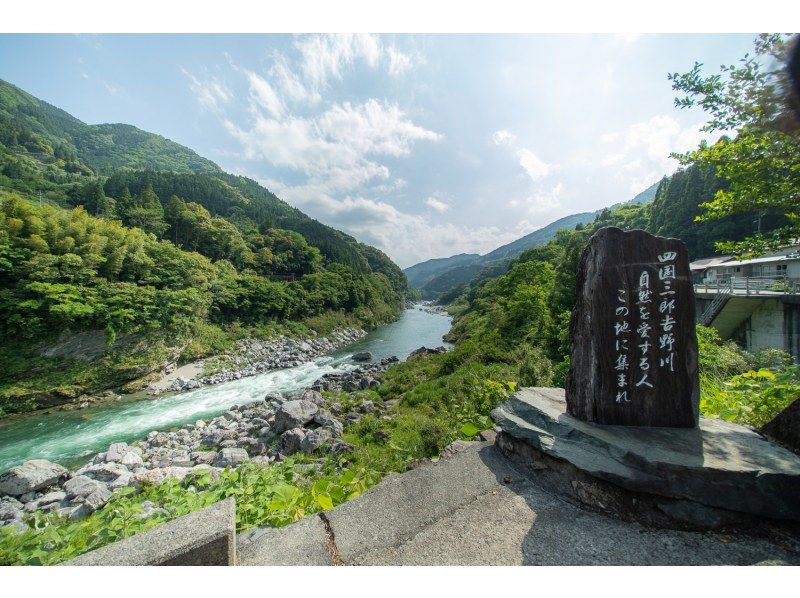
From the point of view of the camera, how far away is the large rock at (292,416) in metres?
9.80

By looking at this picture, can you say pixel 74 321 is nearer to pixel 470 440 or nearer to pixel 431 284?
pixel 470 440

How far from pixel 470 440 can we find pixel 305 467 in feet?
15.4

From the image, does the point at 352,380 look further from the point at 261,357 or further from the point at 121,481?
the point at 121,481

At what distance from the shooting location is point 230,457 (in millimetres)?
8352

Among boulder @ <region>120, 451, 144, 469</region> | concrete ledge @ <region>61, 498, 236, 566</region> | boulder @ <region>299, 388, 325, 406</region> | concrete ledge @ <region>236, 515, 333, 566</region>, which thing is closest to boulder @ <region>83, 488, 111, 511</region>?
boulder @ <region>120, 451, 144, 469</region>

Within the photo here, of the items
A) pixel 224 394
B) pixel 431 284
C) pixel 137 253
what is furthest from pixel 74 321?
pixel 431 284

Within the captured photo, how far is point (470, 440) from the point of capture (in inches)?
173

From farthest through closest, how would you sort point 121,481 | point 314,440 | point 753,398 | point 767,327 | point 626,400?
point 767,327 → point 314,440 → point 121,481 → point 753,398 → point 626,400

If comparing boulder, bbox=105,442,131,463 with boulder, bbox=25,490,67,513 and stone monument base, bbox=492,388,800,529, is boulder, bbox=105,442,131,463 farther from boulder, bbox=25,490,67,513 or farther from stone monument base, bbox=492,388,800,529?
stone monument base, bbox=492,388,800,529

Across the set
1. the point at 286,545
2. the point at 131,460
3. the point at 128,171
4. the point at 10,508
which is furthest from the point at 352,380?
the point at 128,171

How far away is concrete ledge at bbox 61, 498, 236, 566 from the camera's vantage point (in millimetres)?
1904

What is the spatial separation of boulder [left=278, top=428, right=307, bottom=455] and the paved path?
6.44m

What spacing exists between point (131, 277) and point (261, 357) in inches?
332

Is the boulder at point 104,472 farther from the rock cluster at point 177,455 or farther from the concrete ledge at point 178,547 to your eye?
the concrete ledge at point 178,547
